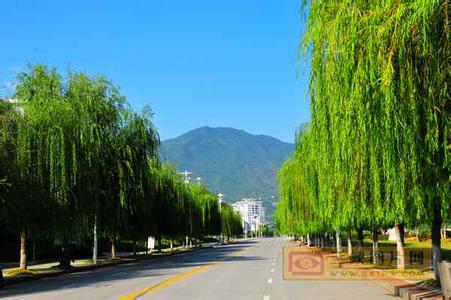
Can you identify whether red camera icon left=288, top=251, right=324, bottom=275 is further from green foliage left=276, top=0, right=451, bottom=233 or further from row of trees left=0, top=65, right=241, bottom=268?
green foliage left=276, top=0, right=451, bottom=233

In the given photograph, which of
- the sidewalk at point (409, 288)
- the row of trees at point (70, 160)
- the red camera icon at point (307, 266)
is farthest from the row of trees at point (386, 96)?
the row of trees at point (70, 160)

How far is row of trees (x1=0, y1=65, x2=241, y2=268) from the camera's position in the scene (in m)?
30.1

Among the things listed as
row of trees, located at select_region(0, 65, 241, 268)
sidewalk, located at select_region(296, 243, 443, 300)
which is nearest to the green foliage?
sidewalk, located at select_region(296, 243, 443, 300)

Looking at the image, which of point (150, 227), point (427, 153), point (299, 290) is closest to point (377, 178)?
point (427, 153)

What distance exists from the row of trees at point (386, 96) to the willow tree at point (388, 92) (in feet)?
0.05

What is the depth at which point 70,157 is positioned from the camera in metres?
33.0

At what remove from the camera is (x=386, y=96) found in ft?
35.1

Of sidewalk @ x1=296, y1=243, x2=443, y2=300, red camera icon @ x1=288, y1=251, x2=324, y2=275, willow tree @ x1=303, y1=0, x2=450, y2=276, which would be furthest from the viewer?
red camera icon @ x1=288, y1=251, x2=324, y2=275

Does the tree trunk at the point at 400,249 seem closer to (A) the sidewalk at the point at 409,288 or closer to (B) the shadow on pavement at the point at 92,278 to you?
(A) the sidewalk at the point at 409,288

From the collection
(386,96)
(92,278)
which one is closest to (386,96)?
(386,96)

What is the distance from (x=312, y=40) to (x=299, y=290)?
8850 mm

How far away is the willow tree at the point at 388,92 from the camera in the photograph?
10172 millimetres

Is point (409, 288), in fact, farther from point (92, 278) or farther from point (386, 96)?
point (92, 278)

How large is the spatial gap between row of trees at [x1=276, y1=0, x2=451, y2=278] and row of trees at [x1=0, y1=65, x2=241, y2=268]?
17.2 meters
